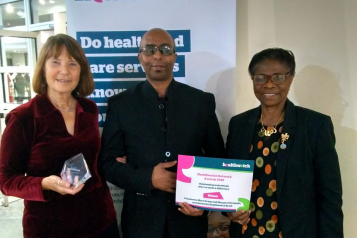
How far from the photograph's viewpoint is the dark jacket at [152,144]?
5.89ft

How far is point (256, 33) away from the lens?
2.45 metres

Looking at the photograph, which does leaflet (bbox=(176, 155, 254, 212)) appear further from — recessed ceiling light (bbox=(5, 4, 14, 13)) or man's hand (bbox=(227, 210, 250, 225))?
recessed ceiling light (bbox=(5, 4, 14, 13))

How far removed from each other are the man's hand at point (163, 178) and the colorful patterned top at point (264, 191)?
486 mm

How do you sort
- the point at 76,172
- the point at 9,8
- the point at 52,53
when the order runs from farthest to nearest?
the point at 9,8 → the point at 52,53 → the point at 76,172

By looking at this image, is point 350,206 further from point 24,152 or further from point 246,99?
point 24,152

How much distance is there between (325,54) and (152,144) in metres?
1.63

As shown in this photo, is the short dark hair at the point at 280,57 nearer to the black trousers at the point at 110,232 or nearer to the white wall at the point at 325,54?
the white wall at the point at 325,54

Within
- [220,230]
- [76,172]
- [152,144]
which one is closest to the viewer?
[76,172]

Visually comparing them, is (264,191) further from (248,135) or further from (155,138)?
(155,138)

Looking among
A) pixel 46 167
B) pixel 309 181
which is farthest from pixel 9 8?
pixel 309 181

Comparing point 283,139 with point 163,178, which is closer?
point 283,139

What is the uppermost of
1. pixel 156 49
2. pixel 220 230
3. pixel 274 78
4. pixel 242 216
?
pixel 156 49

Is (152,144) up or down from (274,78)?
down

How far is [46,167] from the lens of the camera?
1586 mm
